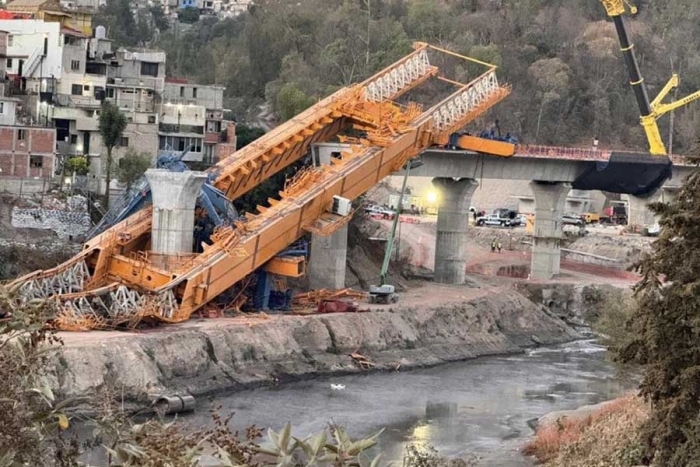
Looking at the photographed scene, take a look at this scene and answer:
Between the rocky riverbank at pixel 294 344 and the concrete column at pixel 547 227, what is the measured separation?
25.9 ft

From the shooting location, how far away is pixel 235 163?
6650 cm

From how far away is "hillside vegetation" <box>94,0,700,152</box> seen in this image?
130 meters

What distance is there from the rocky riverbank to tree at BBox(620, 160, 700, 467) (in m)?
15.5

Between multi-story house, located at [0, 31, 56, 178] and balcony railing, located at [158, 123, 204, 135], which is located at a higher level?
balcony railing, located at [158, 123, 204, 135]

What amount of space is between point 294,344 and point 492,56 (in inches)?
2908

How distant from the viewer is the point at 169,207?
5984 cm

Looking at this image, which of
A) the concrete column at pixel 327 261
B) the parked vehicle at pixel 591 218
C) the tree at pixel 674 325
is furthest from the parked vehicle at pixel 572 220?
the tree at pixel 674 325

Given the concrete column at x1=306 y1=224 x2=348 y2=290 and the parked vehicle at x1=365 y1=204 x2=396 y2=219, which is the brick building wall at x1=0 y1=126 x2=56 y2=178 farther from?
the parked vehicle at x1=365 y1=204 x2=396 y2=219

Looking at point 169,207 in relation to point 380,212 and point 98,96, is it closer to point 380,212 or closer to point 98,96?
point 98,96

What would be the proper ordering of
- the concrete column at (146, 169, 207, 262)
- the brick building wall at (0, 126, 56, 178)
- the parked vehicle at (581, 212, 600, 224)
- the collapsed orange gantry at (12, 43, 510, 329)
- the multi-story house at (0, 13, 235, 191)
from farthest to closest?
the parked vehicle at (581, 212, 600, 224), the multi-story house at (0, 13, 235, 191), the brick building wall at (0, 126, 56, 178), the concrete column at (146, 169, 207, 262), the collapsed orange gantry at (12, 43, 510, 329)

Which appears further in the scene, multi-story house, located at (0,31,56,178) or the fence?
multi-story house, located at (0,31,56,178)

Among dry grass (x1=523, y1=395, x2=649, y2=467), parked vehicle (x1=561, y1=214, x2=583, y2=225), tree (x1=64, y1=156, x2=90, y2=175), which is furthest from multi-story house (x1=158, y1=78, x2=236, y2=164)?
dry grass (x1=523, y1=395, x2=649, y2=467)

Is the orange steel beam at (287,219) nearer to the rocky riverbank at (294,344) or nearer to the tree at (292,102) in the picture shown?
the rocky riverbank at (294,344)

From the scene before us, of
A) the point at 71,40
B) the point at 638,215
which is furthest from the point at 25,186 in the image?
the point at 638,215
